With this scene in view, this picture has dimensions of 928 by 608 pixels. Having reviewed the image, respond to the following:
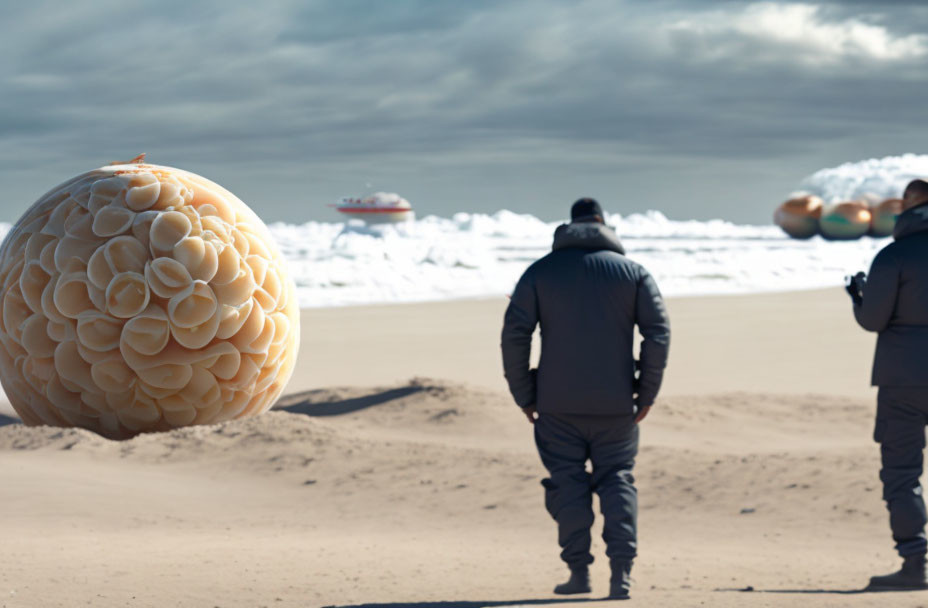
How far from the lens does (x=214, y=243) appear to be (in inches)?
297

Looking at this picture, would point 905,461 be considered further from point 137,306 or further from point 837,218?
point 837,218

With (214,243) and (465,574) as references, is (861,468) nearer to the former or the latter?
(465,574)

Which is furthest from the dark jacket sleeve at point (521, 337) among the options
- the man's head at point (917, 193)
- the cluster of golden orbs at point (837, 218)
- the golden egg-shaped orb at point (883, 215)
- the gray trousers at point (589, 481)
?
the golden egg-shaped orb at point (883, 215)

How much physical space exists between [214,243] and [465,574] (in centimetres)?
326

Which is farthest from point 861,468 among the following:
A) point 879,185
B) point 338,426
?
point 879,185

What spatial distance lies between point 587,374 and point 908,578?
195 centimetres

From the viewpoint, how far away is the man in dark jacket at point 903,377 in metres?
5.23

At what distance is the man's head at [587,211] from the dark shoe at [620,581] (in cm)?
162

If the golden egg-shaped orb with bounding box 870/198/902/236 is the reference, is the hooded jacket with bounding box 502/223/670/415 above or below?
below

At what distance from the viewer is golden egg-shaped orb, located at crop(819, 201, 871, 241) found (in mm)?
54500

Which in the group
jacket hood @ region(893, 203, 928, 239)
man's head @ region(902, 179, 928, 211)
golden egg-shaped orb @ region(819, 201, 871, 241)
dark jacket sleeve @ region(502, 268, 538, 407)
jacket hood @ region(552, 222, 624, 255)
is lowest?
dark jacket sleeve @ region(502, 268, 538, 407)

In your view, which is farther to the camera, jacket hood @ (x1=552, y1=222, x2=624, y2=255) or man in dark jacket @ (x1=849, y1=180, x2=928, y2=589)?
man in dark jacket @ (x1=849, y1=180, x2=928, y2=589)

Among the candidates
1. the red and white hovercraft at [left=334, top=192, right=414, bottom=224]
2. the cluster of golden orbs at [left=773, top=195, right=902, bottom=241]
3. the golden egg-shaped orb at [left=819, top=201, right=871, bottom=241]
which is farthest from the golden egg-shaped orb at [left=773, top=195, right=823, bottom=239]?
the red and white hovercraft at [left=334, top=192, right=414, bottom=224]

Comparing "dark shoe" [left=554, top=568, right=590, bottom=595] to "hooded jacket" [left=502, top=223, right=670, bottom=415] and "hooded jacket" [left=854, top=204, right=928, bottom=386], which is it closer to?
A: "hooded jacket" [left=502, top=223, right=670, bottom=415]
